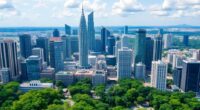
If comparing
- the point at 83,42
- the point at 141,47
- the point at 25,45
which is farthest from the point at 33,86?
the point at 141,47

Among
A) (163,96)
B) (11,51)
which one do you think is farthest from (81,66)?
(163,96)

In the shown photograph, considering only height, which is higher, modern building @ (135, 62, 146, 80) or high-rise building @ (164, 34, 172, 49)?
high-rise building @ (164, 34, 172, 49)

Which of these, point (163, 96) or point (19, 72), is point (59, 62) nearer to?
point (19, 72)

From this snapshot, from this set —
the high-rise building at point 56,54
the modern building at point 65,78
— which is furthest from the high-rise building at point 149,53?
the high-rise building at point 56,54

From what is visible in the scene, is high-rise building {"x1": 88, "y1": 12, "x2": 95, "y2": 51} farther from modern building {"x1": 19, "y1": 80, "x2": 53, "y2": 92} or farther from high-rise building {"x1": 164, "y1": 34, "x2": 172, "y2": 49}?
modern building {"x1": 19, "y1": 80, "x2": 53, "y2": 92}

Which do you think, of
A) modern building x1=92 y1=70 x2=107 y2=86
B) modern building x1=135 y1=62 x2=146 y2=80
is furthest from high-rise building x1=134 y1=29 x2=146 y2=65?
modern building x1=92 y1=70 x2=107 y2=86

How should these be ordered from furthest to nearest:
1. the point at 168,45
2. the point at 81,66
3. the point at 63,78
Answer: the point at 168,45, the point at 81,66, the point at 63,78
